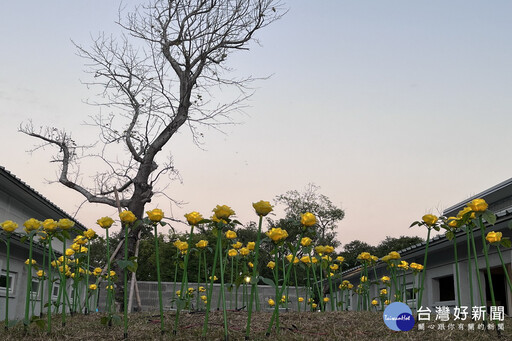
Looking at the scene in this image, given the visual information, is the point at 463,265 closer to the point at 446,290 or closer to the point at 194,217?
the point at 446,290

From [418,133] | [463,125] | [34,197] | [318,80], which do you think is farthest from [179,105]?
[463,125]

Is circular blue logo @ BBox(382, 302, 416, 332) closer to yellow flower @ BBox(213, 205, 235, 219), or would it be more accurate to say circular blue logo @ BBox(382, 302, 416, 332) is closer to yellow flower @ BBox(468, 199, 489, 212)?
yellow flower @ BBox(468, 199, 489, 212)

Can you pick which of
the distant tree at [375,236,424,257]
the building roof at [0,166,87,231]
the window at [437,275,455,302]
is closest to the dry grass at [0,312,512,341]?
the building roof at [0,166,87,231]

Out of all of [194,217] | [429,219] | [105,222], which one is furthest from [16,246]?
[429,219]

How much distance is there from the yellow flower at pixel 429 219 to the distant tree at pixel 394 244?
30.5 meters

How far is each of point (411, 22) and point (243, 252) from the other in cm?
680

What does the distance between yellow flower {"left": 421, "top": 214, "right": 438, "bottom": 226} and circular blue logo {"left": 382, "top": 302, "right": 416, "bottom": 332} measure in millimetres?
800

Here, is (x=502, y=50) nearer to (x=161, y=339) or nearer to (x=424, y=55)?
(x=424, y=55)

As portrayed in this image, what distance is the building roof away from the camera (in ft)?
36.2

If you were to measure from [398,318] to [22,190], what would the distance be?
37.8 ft

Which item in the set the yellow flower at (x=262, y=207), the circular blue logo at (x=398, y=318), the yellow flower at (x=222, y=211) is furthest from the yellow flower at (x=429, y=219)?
Result: the yellow flower at (x=222, y=211)

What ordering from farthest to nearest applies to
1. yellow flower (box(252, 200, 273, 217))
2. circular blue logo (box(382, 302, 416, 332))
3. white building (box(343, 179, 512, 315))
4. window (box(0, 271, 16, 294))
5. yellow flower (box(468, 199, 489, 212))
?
window (box(0, 271, 16, 294)) → white building (box(343, 179, 512, 315)) → circular blue logo (box(382, 302, 416, 332)) → yellow flower (box(468, 199, 489, 212)) → yellow flower (box(252, 200, 273, 217))

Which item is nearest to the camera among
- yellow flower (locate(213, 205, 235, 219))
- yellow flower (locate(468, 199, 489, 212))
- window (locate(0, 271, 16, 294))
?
yellow flower (locate(213, 205, 235, 219))

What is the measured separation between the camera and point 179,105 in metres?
12.0
